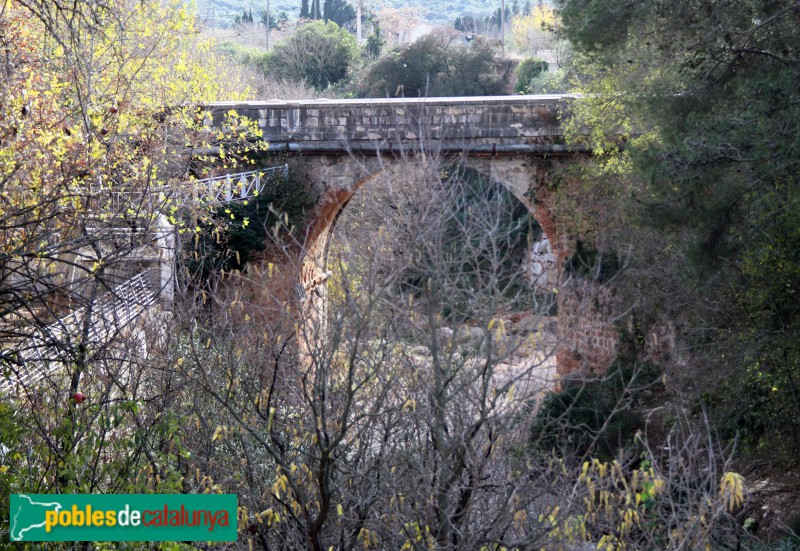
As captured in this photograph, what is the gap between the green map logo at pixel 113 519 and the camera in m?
3.58

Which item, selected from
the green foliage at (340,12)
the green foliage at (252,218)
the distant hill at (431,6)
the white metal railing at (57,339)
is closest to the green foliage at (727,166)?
the white metal railing at (57,339)

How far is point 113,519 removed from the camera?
371 centimetres

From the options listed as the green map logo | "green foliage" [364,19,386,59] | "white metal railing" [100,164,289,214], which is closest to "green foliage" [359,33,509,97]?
"green foliage" [364,19,386,59]

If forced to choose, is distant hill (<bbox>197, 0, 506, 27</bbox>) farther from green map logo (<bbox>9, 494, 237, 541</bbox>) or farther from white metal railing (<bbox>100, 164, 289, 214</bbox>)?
green map logo (<bbox>9, 494, 237, 541</bbox>)

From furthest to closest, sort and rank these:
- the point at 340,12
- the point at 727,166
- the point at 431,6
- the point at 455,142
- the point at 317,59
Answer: the point at 431,6, the point at 340,12, the point at 317,59, the point at 455,142, the point at 727,166

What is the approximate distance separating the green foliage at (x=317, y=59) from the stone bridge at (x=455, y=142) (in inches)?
549

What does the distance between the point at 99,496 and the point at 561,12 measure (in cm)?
659

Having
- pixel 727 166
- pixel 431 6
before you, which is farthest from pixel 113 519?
pixel 431 6

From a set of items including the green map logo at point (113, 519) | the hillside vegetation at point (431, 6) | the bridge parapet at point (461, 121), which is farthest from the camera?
the hillside vegetation at point (431, 6)

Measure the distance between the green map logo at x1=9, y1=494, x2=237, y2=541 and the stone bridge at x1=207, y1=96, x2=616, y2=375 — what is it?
8.87 m

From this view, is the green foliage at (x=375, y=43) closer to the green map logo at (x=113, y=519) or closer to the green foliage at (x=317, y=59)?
the green foliage at (x=317, y=59)

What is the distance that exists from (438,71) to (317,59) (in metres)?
4.81

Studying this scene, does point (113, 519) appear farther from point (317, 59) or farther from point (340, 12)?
point (340, 12)

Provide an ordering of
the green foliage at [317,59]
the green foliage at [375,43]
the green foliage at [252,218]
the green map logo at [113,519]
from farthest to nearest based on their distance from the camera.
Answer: the green foliage at [375,43] < the green foliage at [317,59] < the green foliage at [252,218] < the green map logo at [113,519]
